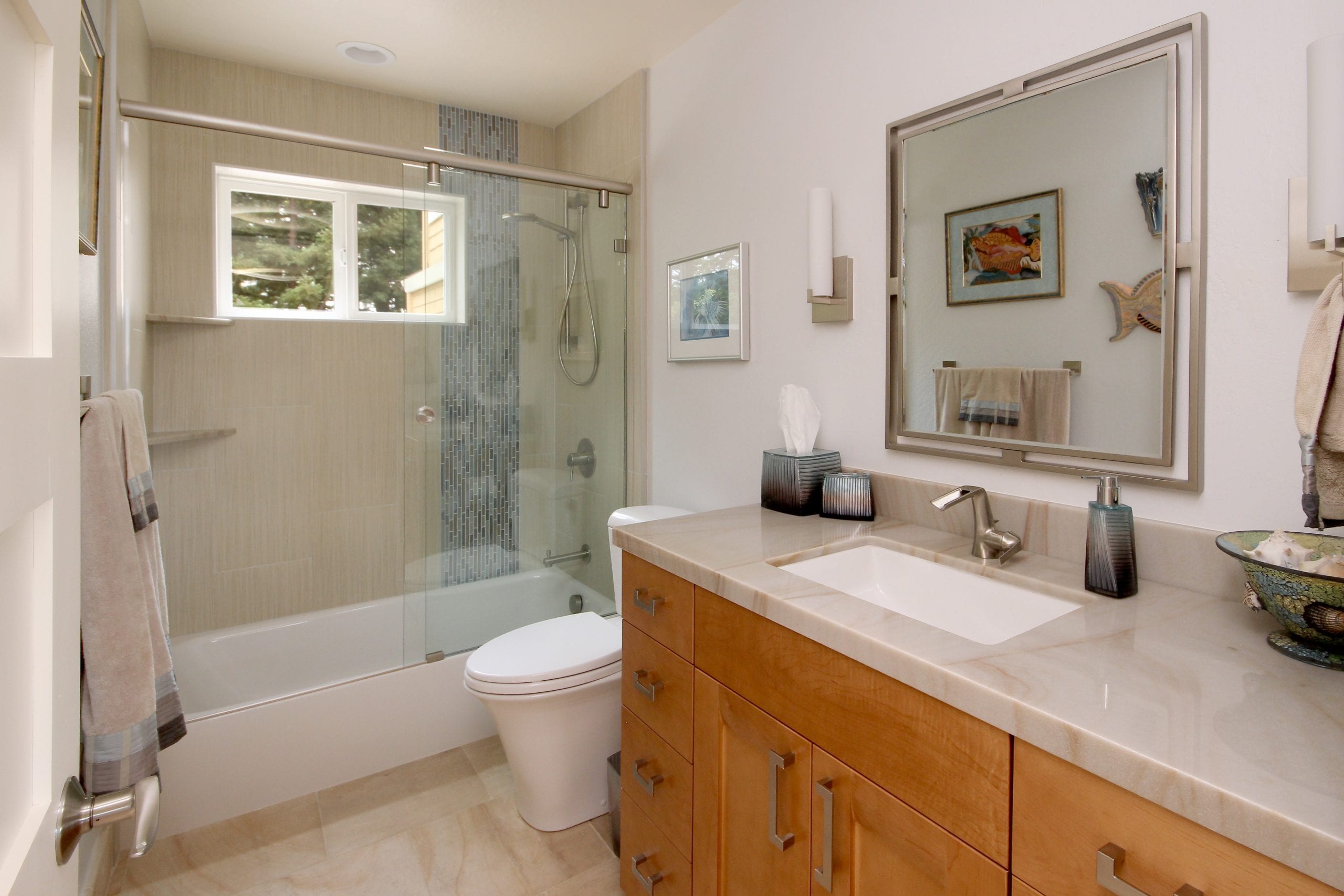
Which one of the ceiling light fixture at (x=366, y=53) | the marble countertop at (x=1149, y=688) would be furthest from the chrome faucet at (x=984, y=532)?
the ceiling light fixture at (x=366, y=53)

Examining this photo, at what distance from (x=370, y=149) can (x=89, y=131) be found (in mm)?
764

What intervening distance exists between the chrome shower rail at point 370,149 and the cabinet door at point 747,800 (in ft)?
5.73

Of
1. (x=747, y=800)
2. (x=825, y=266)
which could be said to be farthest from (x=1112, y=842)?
(x=825, y=266)

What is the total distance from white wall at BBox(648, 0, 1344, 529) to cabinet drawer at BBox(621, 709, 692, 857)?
2.66ft

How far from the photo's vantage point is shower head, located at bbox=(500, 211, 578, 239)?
2.30 m

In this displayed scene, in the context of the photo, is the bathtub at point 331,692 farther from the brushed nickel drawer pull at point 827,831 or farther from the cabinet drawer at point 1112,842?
the cabinet drawer at point 1112,842

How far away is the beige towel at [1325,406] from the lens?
0.82 m

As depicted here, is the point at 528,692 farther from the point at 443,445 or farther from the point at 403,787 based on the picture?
the point at 443,445

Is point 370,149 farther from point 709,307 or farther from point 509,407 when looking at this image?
point 709,307

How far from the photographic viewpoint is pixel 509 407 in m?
2.39

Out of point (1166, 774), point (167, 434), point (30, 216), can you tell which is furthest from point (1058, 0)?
point (167, 434)

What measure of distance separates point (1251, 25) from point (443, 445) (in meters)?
2.16

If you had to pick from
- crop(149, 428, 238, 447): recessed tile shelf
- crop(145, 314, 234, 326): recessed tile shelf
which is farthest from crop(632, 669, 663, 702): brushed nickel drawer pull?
crop(145, 314, 234, 326): recessed tile shelf

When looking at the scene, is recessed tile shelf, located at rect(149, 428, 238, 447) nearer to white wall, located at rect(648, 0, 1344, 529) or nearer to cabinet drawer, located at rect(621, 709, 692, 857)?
white wall, located at rect(648, 0, 1344, 529)
